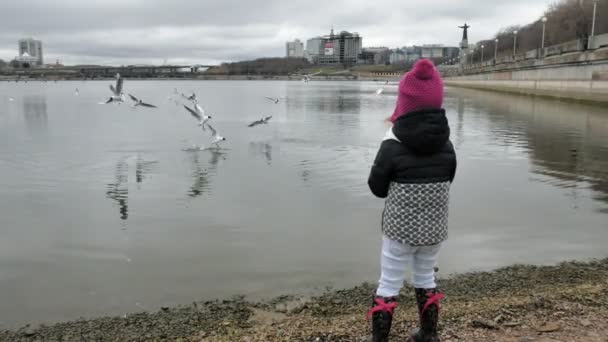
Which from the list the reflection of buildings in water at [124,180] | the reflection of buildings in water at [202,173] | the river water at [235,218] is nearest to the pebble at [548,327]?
the river water at [235,218]

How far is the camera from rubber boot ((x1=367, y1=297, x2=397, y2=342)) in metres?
4.28

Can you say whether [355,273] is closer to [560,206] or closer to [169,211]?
[169,211]

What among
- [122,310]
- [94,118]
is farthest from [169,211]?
[94,118]

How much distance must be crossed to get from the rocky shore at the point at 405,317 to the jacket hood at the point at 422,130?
1.73 m

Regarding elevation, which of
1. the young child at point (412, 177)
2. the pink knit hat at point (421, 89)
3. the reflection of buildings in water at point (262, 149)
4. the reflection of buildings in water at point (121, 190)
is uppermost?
the pink knit hat at point (421, 89)

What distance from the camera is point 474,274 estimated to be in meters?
7.53

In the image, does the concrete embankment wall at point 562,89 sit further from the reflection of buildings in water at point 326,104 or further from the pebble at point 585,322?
the pebble at point 585,322

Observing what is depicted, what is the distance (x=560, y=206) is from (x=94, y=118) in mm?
29814

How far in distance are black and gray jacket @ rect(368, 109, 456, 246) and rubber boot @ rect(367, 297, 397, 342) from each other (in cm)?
52

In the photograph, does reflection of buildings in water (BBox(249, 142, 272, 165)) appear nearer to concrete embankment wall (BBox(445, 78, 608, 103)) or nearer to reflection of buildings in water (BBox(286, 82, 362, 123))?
reflection of buildings in water (BBox(286, 82, 362, 123))

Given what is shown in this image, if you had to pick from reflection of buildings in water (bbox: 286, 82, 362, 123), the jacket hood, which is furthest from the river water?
reflection of buildings in water (bbox: 286, 82, 362, 123)

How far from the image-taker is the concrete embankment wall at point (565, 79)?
40.1 meters

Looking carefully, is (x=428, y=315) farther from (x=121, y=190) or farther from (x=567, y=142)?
(x=567, y=142)

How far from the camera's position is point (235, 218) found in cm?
1063
